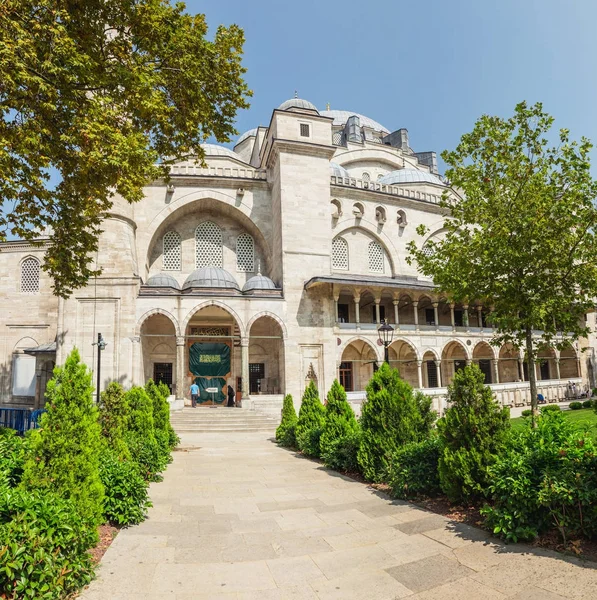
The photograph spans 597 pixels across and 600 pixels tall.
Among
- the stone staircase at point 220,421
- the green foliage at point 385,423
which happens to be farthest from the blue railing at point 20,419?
the green foliage at point 385,423

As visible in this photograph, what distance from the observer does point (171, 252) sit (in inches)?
1046

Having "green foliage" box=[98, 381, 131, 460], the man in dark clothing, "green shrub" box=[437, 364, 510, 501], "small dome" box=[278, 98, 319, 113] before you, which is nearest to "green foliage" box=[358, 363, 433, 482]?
"green shrub" box=[437, 364, 510, 501]

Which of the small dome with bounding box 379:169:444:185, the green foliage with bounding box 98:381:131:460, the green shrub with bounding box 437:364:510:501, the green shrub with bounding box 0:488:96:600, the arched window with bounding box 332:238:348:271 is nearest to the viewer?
the green shrub with bounding box 0:488:96:600

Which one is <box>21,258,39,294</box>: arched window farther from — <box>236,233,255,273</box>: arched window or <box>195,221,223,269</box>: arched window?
<box>236,233,255,273</box>: arched window

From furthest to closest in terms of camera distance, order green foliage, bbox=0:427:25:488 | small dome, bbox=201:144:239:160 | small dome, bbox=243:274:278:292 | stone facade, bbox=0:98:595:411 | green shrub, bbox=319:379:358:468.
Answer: small dome, bbox=201:144:239:160 → small dome, bbox=243:274:278:292 → stone facade, bbox=0:98:595:411 → green shrub, bbox=319:379:358:468 → green foliage, bbox=0:427:25:488

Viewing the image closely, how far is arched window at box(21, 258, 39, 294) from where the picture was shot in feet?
86.7

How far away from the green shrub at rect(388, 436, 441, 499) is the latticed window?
22746 mm

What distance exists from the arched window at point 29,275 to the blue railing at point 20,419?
1581cm

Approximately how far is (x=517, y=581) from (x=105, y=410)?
→ 23.6 feet

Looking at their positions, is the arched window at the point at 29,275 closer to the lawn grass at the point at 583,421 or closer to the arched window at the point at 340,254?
the arched window at the point at 340,254

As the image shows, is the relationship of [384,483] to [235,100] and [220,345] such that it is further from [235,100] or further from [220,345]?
[220,345]

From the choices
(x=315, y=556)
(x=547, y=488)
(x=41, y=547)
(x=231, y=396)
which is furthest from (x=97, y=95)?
(x=231, y=396)

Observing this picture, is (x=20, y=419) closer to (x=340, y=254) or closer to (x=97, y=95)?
(x=97, y=95)

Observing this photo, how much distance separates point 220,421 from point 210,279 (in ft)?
26.3
